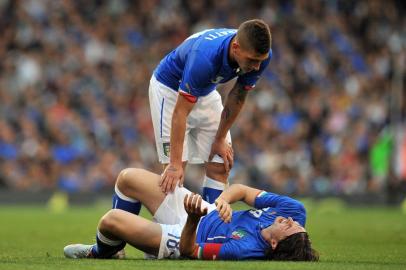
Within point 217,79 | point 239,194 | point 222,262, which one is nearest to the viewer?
point 222,262

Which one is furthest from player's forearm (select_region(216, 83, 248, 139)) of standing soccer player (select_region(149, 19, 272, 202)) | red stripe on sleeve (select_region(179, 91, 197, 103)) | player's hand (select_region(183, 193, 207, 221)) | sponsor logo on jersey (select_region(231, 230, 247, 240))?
player's hand (select_region(183, 193, 207, 221))

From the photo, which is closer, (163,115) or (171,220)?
(171,220)

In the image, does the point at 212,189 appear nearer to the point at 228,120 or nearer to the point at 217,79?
the point at 228,120

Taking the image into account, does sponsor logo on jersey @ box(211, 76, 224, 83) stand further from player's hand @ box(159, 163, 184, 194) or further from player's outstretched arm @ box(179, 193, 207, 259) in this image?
player's outstretched arm @ box(179, 193, 207, 259)

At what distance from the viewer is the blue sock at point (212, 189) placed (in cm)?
995

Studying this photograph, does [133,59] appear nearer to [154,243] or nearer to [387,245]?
[387,245]

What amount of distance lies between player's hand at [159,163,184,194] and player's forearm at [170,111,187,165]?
0.28ft

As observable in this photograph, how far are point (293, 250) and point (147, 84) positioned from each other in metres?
15.8

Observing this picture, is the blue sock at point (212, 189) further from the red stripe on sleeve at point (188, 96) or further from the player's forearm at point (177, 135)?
the red stripe on sleeve at point (188, 96)

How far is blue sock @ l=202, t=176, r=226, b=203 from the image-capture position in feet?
32.7

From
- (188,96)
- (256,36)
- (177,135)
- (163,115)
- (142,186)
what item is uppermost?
(256,36)

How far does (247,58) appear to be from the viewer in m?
8.70

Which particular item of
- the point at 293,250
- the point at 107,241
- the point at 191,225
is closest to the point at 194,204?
the point at 191,225

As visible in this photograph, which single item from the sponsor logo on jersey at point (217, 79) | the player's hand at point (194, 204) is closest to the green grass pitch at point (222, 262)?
the player's hand at point (194, 204)
